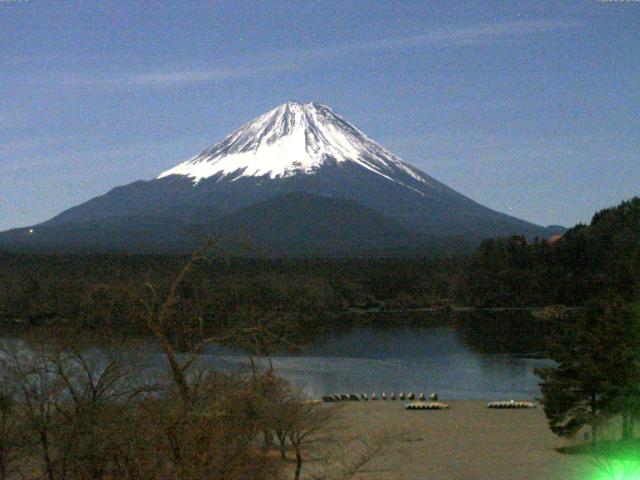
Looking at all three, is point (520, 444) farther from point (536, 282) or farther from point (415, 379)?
point (536, 282)

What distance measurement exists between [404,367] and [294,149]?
66.3 metres

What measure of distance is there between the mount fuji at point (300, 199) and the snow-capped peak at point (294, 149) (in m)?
0.10

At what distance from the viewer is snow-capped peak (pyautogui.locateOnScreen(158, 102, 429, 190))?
84.1 metres

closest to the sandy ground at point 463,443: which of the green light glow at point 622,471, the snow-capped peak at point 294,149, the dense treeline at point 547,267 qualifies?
the green light glow at point 622,471

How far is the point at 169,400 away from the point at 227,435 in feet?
1.66

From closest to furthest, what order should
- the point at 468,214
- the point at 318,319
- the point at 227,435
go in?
the point at 227,435 → the point at 318,319 → the point at 468,214

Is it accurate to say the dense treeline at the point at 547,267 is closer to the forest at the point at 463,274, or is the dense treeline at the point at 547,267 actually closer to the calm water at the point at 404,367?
the forest at the point at 463,274

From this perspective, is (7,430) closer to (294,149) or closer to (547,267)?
(547,267)

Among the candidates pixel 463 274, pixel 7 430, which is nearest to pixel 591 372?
pixel 7 430

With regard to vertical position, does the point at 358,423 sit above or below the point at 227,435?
below

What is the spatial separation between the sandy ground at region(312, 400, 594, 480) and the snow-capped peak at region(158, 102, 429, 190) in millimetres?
69209

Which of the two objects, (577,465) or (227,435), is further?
(577,465)

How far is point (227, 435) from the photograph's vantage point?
4332 mm

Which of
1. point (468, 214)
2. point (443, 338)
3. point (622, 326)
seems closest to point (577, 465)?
point (622, 326)
